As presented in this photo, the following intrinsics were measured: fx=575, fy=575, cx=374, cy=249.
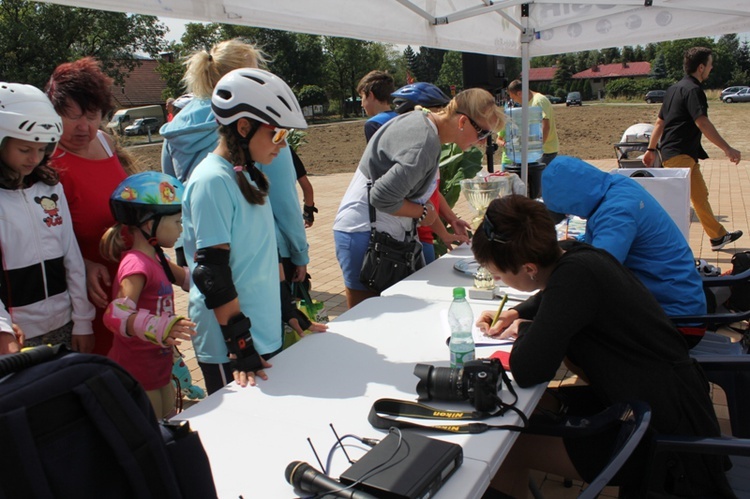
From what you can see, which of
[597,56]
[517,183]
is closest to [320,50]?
[597,56]

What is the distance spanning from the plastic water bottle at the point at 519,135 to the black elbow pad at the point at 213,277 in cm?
515

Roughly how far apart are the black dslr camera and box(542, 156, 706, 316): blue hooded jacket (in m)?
1.14

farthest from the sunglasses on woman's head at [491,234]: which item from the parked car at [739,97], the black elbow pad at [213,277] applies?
the parked car at [739,97]

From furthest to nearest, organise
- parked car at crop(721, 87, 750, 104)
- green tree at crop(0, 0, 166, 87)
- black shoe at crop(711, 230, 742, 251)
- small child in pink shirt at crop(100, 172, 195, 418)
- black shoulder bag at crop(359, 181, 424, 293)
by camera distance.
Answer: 1. parked car at crop(721, 87, 750, 104)
2. green tree at crop(0, 0, 166, 87)
3. black shoe at crop(711, 230, 742, 251)
4. black shoulder bag at crop(359, 181, 424, 293)
5. small child in pink shirt at crop(100, 172, 195, 418)

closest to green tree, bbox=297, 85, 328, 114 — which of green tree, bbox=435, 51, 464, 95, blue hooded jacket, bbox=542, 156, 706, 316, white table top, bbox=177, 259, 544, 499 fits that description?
green tree, bbox=435, 51, 464, 95

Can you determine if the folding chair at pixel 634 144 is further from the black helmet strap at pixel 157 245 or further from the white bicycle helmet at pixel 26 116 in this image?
the white bicycle helmet at pixel 26 116

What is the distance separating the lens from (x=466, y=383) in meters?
1.75

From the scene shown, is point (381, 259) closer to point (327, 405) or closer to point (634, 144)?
point (327, 405)

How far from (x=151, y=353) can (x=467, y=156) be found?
10.1 feet

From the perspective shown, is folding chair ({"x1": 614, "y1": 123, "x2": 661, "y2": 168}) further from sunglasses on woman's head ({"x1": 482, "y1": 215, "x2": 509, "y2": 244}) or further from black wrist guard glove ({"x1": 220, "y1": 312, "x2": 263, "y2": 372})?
black wrist guard glove ({"x1": 220, "y1": 312, "x2": 263, "y2": 372})

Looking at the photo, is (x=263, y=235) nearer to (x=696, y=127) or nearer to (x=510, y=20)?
(x=510, y=20)

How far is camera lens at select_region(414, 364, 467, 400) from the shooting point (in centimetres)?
175

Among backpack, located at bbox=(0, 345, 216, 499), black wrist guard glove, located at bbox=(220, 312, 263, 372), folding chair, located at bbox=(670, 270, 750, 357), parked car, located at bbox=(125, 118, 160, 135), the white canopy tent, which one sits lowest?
folding chair, located at bbox=(670, 270, 750, 357)

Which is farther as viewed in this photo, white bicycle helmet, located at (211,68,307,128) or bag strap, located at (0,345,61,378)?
white bicycle helmet, located at (211,68,307,128)
